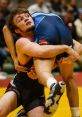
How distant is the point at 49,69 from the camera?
4016mm

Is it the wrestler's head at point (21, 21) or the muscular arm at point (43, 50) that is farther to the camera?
the wrestler's head at point (21, 21)

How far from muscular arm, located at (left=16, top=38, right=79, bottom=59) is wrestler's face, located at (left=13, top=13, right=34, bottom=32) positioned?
169 millimetres

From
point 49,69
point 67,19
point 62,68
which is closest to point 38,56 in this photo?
point 49,69

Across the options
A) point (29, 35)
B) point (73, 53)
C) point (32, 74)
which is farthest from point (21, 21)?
point (73, 53)

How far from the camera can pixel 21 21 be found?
4.27m

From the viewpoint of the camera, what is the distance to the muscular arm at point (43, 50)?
3.99 m

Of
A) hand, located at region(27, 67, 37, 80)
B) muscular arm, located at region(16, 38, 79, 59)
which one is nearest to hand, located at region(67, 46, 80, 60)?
muscular arm, located at region(16, 38, 79, 59)

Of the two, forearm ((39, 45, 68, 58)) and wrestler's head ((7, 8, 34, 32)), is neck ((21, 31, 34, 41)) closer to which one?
wrestler's head ((7, 8, 34, 32))

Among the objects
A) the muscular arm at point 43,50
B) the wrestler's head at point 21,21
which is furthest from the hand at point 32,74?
the wrestler's head at point 21,21

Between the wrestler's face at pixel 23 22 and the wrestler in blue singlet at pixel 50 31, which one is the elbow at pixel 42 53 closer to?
the wrestler in blue singlet at pixel 50 31

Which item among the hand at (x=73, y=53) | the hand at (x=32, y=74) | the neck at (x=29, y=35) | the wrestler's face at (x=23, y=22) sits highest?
the wrestler's face at (x=23, y=22)

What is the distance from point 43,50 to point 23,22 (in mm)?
385

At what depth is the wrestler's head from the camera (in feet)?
14.0

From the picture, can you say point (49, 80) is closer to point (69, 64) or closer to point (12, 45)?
point (69, 64)
